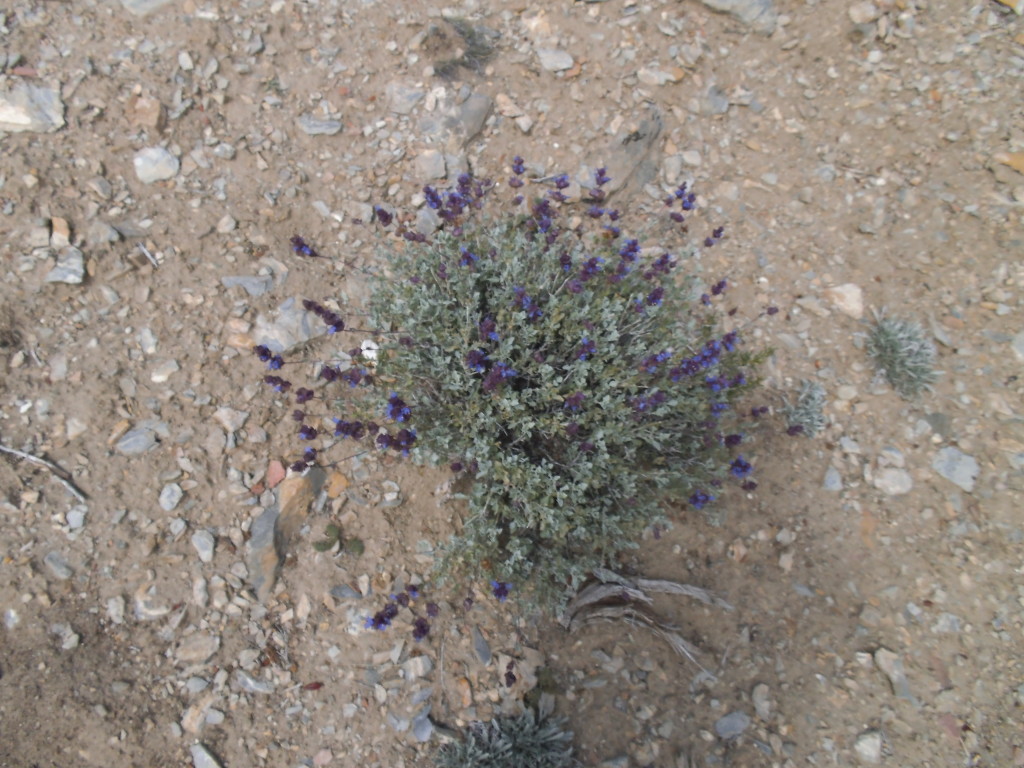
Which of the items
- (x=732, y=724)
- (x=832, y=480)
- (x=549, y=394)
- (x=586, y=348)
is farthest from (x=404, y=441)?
(x=832, y=480)

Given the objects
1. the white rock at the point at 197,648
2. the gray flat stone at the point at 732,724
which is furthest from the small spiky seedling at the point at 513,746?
the white rock at the point at 197,648

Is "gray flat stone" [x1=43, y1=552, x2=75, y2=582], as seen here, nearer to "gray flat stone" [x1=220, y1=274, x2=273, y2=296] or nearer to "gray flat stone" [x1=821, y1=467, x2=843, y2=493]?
"gray flat stone" [x1=220, y1=274, x2=273, y2=296]

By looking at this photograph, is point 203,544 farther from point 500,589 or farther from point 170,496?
point 500,589

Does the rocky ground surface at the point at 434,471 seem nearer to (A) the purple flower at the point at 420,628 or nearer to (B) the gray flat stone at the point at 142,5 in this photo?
(B) the gray flat stone at the point at 142,5

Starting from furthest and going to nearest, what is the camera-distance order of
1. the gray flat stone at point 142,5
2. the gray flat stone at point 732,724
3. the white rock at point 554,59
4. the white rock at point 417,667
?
the white rock at point 554,59, the gray flat stone at point 142,5, the gray flat stone at point 732,724, the white rock at point 417,667

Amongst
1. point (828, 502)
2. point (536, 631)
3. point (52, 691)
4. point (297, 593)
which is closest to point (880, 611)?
point (828, 502)

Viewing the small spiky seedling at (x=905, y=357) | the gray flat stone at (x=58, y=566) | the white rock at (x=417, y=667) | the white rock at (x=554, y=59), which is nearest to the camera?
the gray flat stone at (x=58, y=566)
